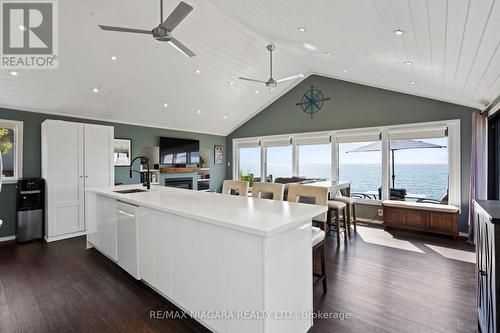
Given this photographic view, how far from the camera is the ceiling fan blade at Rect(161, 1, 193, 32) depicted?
2182mm

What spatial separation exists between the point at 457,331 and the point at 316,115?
16.9 feet

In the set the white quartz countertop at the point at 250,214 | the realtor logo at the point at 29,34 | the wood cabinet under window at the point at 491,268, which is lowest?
the wood cabinet under window at the point at 491,268

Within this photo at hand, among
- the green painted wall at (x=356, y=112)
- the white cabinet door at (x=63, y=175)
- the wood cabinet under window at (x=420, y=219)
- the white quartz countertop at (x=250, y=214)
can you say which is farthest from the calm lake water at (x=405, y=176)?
the white cabinet door at (x=63, y=175)

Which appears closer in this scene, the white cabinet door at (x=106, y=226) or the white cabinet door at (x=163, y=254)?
the white cabinet door at (x=163, y=254)

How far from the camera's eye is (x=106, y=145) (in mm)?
4914

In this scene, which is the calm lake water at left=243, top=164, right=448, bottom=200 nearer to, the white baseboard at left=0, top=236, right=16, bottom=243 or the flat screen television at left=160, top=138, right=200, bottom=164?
the flat screen television at left=160, top=138, right=200, bottom=164

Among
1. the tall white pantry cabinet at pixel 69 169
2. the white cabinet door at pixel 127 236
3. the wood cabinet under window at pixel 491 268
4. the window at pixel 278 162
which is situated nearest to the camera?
the wood cabinet under window at pixel 491 268

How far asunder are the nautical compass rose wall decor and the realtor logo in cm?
521

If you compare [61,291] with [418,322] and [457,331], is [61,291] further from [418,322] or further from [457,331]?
[457,331]

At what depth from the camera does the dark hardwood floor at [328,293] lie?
2.05 m

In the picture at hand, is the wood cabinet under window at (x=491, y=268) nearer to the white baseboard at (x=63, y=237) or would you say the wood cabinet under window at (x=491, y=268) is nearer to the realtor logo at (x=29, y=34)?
the realtor logo at (x=29, y=34)

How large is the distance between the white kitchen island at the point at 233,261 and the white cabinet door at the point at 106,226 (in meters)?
0.69

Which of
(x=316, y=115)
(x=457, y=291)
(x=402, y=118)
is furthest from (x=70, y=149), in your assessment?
(x=402, y=118)

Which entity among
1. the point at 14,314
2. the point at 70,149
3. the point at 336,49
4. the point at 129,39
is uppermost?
the point at 129,39
